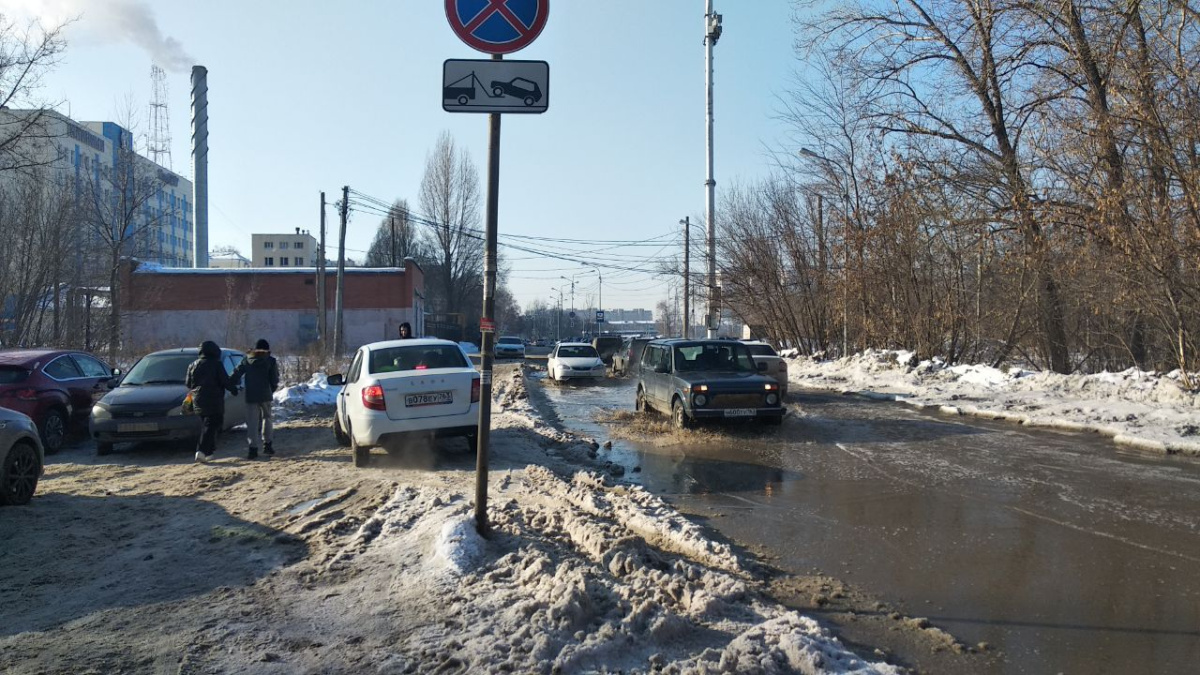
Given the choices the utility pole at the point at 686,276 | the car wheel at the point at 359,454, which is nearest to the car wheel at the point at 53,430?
the car wheel at the point at 359,454

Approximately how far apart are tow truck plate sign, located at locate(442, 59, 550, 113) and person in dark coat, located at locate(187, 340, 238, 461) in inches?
265

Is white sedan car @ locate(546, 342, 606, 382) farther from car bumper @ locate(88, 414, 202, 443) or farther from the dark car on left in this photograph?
car bumper @ locate(88, 414, 202, 443)

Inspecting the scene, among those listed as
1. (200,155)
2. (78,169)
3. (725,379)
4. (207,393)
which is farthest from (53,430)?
(200,155)

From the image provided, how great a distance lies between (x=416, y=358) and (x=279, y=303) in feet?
145

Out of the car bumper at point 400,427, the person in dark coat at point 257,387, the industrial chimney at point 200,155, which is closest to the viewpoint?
the car bumper at point 400,427

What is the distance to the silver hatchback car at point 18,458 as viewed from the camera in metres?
7.16

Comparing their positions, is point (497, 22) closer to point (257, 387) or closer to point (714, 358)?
point (257, 387)

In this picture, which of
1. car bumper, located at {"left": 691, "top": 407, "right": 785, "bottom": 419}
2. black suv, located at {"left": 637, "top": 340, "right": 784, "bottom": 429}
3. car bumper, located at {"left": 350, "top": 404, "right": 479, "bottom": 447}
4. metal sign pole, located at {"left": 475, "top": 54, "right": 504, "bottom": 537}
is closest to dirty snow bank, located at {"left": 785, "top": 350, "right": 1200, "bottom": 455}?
black suv, located at {"left": 637, "top": 340, "right": 784, "bottom": 429}

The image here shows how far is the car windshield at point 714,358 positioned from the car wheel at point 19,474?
9.46 m

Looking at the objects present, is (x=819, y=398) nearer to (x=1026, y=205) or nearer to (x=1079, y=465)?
(x=1026, y=205)

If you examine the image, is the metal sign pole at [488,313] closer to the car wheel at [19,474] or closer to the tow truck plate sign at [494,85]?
the tow truck plate sign at [494,85]

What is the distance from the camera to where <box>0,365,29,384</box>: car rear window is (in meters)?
11.2

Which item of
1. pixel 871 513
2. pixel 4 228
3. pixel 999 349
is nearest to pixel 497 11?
pixel 871 513

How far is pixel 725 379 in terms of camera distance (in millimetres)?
13086
